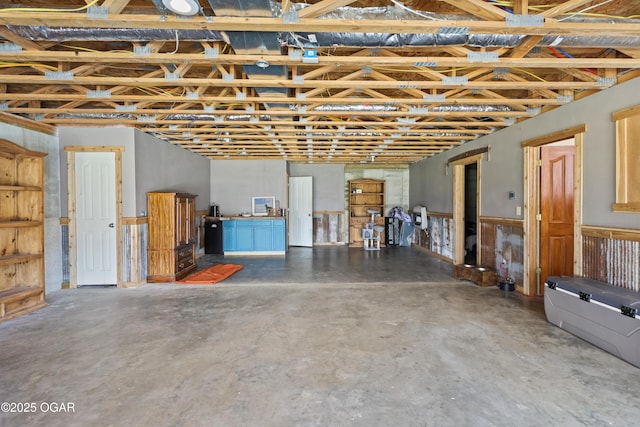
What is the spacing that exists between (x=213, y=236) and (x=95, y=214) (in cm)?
318

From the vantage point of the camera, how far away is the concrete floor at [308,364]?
1964 millimetres

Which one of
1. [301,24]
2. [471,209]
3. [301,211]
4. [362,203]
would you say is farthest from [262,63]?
[362,203]

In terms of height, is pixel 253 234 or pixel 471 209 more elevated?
pixel 471 209

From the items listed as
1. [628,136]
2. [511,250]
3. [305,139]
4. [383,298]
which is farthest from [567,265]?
[305,139]

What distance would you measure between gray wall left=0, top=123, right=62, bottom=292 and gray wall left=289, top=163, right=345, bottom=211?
597 cm

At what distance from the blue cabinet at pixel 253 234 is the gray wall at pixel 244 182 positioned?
0.84 metres

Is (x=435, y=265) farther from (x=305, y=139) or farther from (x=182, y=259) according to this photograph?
(x=182, y=259)

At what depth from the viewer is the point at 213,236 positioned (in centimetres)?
795

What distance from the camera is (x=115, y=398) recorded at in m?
2.12

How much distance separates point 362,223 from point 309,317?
635 cm

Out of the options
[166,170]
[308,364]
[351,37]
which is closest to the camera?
[351,37]

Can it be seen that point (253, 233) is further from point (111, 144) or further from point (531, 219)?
point (531, 219)

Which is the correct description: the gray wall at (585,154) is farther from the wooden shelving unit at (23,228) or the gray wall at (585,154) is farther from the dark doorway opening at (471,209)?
the wooden shelving unit at (23,228)

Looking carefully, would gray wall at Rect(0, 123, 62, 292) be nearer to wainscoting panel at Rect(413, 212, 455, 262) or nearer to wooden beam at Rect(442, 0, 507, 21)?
wooden beam at Rect(442, 0, 507, 21)
